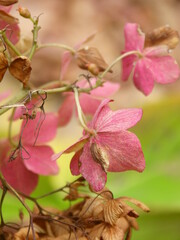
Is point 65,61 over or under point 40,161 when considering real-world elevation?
over

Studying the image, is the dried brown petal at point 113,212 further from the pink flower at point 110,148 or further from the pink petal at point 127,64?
the pink petal at point 127,64

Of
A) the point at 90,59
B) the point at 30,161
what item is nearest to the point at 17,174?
the point at 30,161

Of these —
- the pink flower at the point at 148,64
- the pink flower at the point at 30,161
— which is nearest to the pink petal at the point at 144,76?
the pink flower at the point at 148,64

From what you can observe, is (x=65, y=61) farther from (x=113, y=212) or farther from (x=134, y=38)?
(x=113, y=212)

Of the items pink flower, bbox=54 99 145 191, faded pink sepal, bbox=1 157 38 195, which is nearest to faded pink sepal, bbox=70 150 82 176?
pink flower, bbox=54 99 145 191

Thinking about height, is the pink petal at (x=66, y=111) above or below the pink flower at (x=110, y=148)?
above

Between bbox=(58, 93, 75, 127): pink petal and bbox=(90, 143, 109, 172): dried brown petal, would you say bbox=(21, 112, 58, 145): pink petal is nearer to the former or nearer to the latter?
bbox=(58, 93, 75, 127): pink petal
